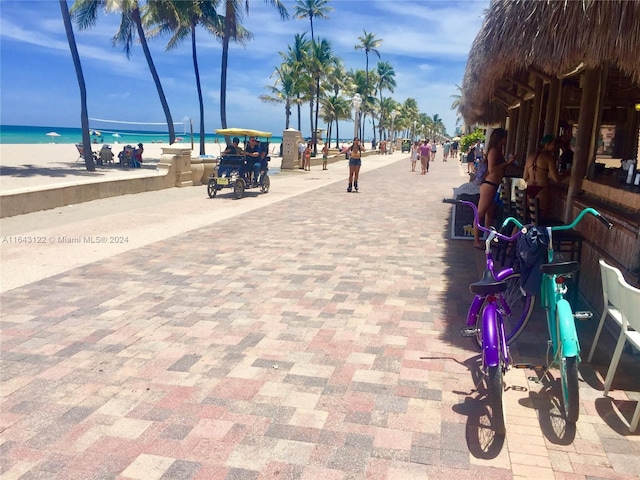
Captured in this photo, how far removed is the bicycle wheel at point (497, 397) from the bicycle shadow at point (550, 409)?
28cm

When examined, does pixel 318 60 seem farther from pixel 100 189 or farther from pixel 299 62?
pixel 100 189

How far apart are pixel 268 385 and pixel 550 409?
186 cm

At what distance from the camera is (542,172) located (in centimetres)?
641

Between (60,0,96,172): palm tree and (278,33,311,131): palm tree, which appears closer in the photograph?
(60,0,96,172): palm tree

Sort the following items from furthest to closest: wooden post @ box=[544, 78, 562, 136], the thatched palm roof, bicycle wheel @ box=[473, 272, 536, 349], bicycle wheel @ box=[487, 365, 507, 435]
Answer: wooden post @ box=[544, 78, 562, 136] < the thatched palm roof < bicycle wheel @ box=[473, 272, 536, 349] < bicycle wheel @ box=[487, 365, 507, 435]

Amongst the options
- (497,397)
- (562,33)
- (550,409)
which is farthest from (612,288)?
(562,33)

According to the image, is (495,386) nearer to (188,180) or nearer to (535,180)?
(535,180)

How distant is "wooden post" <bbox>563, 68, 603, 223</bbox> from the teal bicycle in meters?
2.94

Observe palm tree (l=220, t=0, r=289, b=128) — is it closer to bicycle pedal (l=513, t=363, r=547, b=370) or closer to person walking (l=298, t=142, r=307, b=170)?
person walking (l=298, t=142, r=307, b=170)

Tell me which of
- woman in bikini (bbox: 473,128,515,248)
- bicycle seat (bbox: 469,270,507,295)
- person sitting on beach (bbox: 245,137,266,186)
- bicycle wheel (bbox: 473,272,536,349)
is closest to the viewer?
bicycle seat (bbox: 469,270,507,295)

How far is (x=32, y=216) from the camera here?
995 centimetres

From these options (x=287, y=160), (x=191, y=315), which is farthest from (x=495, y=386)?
(x=287, y=160)

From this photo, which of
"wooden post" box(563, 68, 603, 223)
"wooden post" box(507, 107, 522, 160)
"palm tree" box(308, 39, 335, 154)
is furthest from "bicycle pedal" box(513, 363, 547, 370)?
"palm tree" box(308, 39, 335, 154)

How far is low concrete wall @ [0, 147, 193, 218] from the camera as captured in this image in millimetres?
9883
